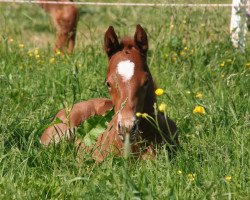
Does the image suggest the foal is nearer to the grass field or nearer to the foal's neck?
the foal's neck

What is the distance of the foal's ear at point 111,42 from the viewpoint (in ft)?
19.1

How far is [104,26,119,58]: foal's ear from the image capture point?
19.1 feet

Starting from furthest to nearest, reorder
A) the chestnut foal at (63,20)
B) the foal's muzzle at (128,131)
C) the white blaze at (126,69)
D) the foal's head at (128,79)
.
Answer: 1. the chestnut foal at (63,20)
2. the white blaze at (126,69)
3. the foal's head at (128,79)
4. the foal's muzzle at (128,131)

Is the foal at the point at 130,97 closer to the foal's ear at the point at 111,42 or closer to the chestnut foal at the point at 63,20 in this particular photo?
the foal's ear at the point at 111,42

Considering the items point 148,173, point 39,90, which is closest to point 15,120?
point 39,90

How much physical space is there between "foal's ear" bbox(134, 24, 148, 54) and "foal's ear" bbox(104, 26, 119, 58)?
5.6 inches

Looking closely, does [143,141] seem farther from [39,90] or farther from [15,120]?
[39,90]

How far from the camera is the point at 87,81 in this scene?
746 cm

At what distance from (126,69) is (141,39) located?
16.6 inches

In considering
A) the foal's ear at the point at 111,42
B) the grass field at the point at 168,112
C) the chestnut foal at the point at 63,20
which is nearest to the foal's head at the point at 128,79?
the foal's ear at the point at 111,42

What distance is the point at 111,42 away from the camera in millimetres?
5844

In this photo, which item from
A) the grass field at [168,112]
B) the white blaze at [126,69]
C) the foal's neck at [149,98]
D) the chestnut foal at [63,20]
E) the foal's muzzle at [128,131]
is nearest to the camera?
the grass field at [168,112]

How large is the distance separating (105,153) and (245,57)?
286 cm

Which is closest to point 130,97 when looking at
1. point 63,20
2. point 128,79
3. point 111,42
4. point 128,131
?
point 128,79
